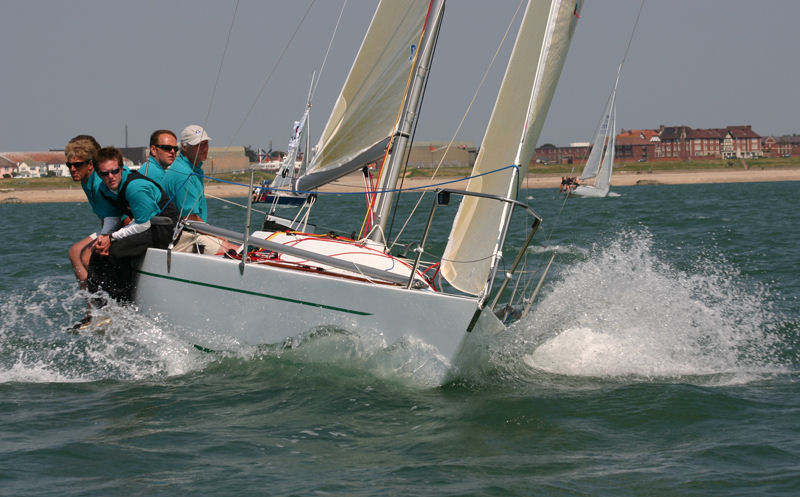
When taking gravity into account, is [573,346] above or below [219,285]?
below

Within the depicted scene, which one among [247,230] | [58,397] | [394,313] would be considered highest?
[247,230]

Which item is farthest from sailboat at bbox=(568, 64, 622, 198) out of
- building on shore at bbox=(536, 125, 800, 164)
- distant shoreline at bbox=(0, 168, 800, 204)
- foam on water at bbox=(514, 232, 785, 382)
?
building on shore at bbox=(536, 125, 800, 164)

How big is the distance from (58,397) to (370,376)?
6.64ft

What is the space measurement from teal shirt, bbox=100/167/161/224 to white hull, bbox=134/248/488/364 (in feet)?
0.93

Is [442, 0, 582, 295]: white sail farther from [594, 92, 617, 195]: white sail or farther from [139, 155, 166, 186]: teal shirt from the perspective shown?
[594, 92, 617, 195]: white sail

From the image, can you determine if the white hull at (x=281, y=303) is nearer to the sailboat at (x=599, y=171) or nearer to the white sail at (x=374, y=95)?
the white sail at (x=374, y=95)

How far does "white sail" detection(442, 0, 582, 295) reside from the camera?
5.77 m

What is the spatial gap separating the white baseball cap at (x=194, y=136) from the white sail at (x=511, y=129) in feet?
6.44

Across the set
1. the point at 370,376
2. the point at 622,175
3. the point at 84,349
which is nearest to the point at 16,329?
the point at 84,349

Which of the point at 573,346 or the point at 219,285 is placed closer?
the point at 219,285

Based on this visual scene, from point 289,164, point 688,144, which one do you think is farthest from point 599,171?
point 688,144

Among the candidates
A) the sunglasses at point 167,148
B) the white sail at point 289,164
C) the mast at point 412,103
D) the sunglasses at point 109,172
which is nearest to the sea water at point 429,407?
the sunglasses at point 109,172

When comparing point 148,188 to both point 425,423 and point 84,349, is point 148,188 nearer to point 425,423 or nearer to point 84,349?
point 84,349

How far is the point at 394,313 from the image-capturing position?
5.29m
